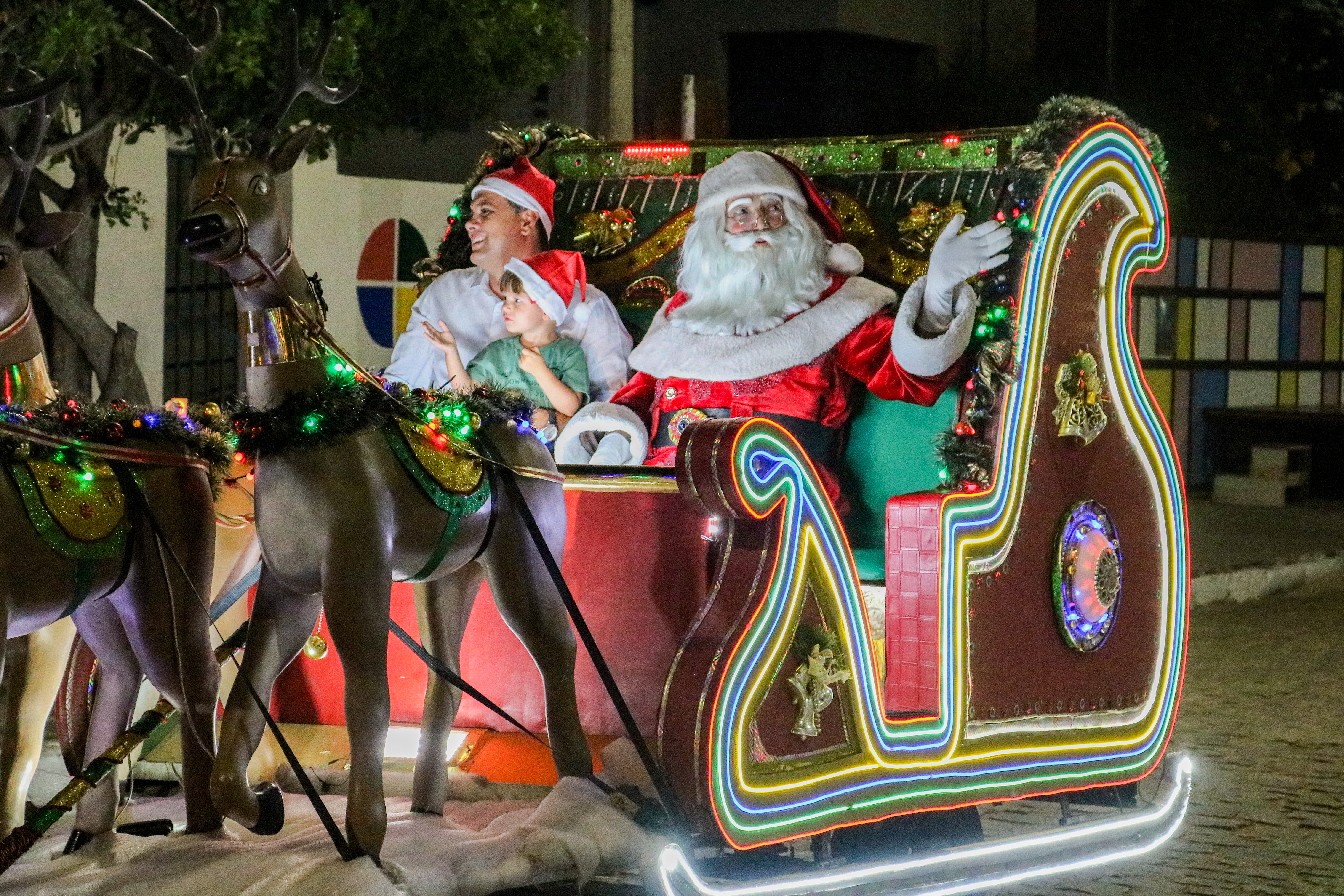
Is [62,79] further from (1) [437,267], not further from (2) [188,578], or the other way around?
(1) [437,267]

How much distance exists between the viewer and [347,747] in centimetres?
470

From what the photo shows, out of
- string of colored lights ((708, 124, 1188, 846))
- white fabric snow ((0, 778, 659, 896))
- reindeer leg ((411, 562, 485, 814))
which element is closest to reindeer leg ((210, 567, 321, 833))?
white fabric snow ((0, 778, 659, 896))

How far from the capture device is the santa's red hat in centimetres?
569

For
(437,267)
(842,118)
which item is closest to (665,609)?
(437,267)

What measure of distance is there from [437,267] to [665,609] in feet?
5.91

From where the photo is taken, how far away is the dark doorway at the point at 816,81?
21.2 metres

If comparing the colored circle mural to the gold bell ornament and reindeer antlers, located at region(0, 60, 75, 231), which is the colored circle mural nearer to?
the gold bell ornament

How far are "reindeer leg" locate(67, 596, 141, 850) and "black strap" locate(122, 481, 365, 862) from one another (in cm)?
13

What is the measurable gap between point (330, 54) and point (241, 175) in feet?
17.1

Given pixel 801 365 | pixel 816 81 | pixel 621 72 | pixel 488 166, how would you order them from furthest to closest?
pixel 816 81 < pixel 621 72 < pixel 488 166 < pixel 801 365

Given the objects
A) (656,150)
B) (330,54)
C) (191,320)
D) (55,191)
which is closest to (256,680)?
(656,150)

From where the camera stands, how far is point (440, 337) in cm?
566

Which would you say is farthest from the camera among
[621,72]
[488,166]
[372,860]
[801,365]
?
[621,72]

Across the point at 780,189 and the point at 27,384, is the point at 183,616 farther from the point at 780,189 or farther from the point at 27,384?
the point at 780,189
